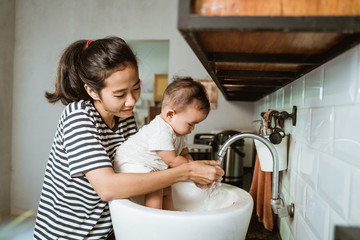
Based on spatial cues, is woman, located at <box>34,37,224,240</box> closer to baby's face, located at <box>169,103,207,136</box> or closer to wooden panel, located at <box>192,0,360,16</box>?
baby's face, located at <box>169,103,207,136</box>

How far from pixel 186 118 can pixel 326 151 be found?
543 mm

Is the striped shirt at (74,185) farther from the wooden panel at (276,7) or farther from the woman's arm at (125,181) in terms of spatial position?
the wooden panel at (276,7)

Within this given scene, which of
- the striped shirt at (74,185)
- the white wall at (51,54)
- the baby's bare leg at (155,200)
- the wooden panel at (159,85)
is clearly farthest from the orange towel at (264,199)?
the wooden panel at (159,85)

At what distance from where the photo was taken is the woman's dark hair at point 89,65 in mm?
887

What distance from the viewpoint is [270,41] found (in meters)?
0.55

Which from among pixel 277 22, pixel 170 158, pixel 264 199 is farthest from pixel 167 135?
pixel 277 22

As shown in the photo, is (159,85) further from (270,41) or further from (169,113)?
(270,41)

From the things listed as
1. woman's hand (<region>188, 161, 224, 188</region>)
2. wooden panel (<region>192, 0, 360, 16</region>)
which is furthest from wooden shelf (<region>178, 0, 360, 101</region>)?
woman's hand (<region>188, 161, 224, 188</region>)

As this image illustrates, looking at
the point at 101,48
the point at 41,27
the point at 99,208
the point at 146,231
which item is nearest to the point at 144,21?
the point at 41,27

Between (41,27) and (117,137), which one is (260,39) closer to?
(117,137)

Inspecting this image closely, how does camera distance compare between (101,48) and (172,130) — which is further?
(172,130)

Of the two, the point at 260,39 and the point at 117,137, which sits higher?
the point at 260,39

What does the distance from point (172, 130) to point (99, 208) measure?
0.38 metres

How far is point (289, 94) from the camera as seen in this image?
1.02 metres
